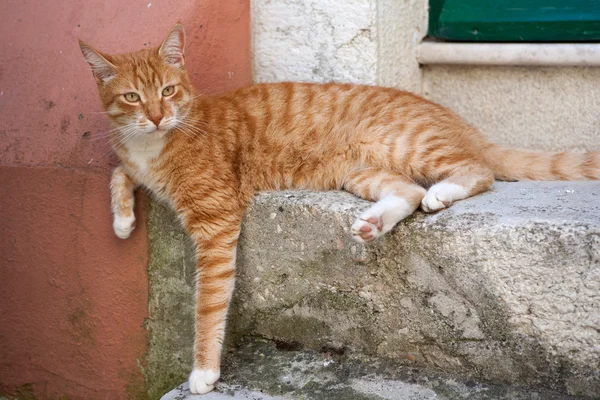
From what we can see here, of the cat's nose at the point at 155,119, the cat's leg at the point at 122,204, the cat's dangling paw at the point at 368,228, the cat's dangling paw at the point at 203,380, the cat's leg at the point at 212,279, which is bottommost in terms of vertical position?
the cat's dangling paw at the point at 203,380

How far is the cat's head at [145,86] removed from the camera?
9.65 feet

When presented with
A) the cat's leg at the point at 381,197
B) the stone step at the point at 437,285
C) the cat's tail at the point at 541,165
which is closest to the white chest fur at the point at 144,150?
the stone step at the point at 437,285

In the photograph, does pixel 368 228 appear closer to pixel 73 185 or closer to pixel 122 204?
pixel 122 204

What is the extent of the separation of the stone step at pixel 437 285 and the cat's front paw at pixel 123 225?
0.40 ft

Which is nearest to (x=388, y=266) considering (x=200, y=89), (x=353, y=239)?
(x=353, y=239)

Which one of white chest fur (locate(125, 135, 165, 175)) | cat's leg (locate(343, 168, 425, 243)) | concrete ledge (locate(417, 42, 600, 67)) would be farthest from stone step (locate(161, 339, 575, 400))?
concrete ledge (locate(417, 42, 600, 67))

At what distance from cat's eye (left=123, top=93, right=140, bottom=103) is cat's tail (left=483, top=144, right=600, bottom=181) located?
1.55 m

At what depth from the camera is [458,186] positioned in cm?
269

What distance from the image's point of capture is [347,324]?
281cm

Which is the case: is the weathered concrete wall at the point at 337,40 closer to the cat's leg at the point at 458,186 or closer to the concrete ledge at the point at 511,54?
the concrete ledge at the point at 511,54

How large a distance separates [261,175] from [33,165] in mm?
1143

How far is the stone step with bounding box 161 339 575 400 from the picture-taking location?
249cm

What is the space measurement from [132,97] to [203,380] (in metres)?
1.23

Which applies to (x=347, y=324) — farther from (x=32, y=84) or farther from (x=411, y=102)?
(x=32, y=84)
